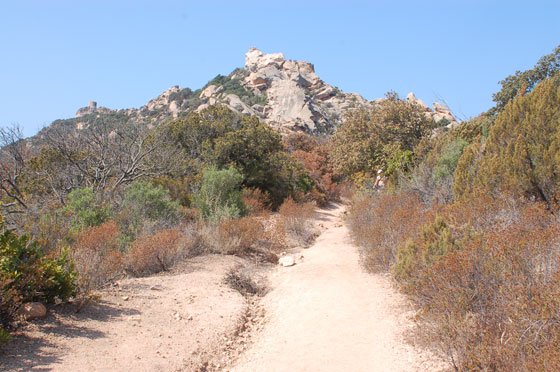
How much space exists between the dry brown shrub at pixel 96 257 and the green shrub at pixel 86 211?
1339 millimetres

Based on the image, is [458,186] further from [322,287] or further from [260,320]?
[260,320]

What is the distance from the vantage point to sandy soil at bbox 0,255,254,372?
4531 millimetres

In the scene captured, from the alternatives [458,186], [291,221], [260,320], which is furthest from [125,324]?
[291,221]

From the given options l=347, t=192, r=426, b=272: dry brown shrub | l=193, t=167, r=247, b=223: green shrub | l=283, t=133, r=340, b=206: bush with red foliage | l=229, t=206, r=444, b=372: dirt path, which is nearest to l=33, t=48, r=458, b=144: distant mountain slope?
l=283, t=133, r=340, b=206: bush with red foliage

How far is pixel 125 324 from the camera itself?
5.74 metres

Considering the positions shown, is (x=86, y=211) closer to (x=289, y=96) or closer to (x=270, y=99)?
(x=289, y=96)

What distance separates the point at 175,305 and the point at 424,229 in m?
4.27

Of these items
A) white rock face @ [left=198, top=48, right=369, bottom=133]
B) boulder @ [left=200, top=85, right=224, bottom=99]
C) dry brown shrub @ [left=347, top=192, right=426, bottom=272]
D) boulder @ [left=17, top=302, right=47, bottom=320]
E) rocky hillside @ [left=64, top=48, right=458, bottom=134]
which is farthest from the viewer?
boulder @ [left=200, top=85, right=224, bottom=99]

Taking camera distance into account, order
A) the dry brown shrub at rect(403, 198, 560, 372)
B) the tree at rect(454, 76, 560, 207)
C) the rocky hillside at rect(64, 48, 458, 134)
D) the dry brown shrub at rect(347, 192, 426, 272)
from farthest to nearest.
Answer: the rocky hillside at rect(64, 48, 458, 134)
the dry brown shrub at rect(347, 192, 426, 272)
the tree at rect(454, 76, 560, 207)
the dry brown shrub at rect(403, 198, 560, 372)

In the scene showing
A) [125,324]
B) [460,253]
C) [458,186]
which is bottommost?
[125,324]

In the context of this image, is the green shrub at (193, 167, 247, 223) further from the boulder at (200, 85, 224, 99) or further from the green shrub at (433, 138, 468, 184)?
the boulder at (200, 85, 224, 99)

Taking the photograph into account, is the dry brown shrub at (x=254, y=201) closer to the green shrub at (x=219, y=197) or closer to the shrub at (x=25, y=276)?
the green shrub at (x=219, y=197)

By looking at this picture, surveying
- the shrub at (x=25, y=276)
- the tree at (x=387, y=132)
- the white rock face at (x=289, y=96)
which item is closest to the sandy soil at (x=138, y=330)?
the shrub at (x=25, y=276)

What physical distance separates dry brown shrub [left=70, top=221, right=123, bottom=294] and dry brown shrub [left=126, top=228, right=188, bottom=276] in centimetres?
42
